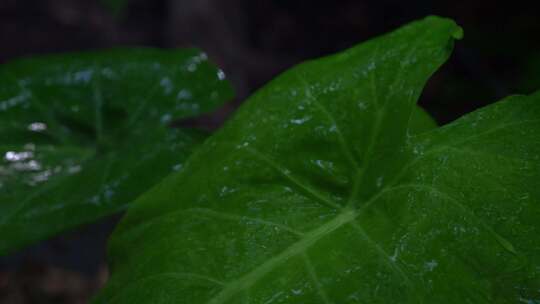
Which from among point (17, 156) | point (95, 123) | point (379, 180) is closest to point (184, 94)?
point (95, 123)

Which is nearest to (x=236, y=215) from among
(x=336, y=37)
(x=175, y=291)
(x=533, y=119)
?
(x=175, y=291)

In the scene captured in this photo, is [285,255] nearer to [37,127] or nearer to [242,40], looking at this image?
[37,127]

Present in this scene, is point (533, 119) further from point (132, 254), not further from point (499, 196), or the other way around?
point (132, 254)

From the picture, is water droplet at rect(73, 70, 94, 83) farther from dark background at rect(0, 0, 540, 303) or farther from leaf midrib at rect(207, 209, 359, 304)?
dark background at rect(0, 0, 540, 303)

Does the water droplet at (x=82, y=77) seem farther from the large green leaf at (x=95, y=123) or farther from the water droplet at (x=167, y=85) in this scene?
the water droplet at (x=167, y=85)

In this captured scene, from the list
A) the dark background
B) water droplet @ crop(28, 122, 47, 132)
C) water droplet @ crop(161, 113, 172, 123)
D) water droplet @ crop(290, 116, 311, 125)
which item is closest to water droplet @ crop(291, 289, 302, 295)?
water droplet @ crop(290, 116, 311, 125)

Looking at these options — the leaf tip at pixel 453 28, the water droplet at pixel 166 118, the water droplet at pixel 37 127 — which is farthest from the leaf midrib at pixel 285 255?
the water droplet at pixel 37 127
